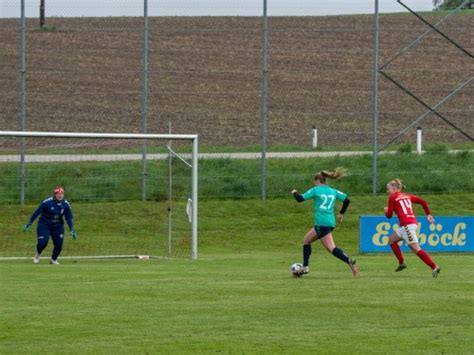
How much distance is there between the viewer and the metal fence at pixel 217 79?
38406 mm

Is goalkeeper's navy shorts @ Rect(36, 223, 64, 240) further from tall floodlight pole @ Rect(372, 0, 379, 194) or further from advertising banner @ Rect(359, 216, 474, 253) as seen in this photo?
tall floodlight pole @ Rect(372, 0, 379, 194)

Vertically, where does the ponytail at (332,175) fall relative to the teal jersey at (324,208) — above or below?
above

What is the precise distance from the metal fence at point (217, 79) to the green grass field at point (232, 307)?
10.0 meters

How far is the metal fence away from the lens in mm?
38406

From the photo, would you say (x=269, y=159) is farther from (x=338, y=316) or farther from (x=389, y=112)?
(x=338, y=316)

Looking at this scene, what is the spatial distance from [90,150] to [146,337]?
20780 millimetres

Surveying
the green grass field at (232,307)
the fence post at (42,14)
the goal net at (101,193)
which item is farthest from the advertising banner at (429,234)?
the fence post at (42,14)

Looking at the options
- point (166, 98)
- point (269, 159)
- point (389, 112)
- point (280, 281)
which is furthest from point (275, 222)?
point (280, 281)

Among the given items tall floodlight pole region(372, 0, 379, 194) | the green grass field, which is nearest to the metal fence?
tall floodlight pole region(372, 0, 379, 194)

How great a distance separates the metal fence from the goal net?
49.6 inches

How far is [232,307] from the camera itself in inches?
712

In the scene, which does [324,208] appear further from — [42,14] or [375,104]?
[42,14]

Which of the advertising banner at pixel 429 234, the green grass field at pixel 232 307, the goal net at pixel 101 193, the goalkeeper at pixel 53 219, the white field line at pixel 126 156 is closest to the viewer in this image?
the green grass field at pixel 232 307

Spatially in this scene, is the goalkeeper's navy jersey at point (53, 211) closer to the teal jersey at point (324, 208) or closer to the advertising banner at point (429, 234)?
the teal jersey at point (324, 208)
